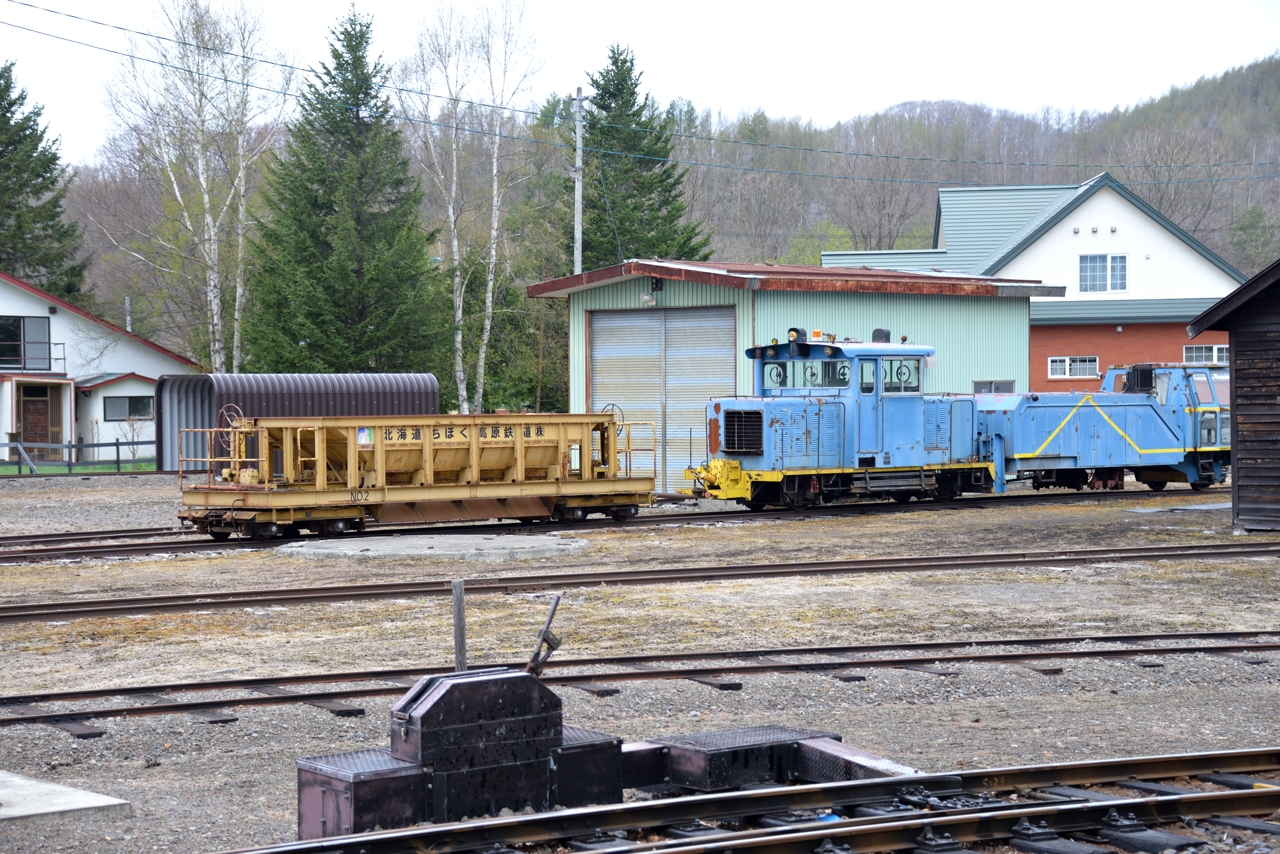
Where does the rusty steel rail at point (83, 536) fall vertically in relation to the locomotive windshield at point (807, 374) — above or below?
below

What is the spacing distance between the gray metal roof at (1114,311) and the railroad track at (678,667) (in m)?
35.2

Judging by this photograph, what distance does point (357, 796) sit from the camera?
19.5 ft

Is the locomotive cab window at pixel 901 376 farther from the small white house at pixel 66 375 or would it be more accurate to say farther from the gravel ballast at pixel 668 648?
the small white house at pixel 66 375

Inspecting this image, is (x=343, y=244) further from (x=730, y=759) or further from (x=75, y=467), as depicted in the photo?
(x=730, y=759)

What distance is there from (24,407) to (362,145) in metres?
16.1

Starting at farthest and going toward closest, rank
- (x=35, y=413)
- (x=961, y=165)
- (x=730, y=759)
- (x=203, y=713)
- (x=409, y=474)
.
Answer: (x=961, y=165)
(x=35, y=413)
(x=409, y=474)
(x=203, y=713)
(x=730, y=759)

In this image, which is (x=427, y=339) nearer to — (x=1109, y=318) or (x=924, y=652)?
(x=1109, y=318)

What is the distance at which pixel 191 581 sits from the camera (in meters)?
16.9

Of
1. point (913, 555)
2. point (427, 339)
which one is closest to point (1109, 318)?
point (427, 339)

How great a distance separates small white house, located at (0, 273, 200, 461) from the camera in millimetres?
49375

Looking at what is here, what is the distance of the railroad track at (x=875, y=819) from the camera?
18.8 ft

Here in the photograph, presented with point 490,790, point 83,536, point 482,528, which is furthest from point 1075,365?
point 490,790

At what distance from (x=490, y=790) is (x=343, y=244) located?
3878cm

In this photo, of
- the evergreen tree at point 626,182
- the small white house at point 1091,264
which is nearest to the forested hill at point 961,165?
the evergreen tree at point 626,182
